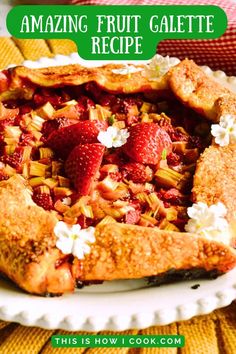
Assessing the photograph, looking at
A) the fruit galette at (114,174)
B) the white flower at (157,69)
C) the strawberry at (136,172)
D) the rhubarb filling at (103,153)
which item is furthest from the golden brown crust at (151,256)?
the white flower at (157,69)

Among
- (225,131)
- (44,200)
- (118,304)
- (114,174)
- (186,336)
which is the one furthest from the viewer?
(225,131)

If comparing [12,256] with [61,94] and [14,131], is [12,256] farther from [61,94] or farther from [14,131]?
[61,94]

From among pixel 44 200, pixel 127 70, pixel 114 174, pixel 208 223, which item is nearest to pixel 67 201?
pixel 44 200

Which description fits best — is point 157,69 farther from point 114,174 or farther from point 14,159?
point 14,159

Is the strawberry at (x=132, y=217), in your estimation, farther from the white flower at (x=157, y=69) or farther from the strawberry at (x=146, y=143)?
the white flower at (x=157, y=69)

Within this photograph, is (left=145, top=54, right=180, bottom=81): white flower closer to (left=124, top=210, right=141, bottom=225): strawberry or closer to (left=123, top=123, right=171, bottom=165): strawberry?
(left=123, top=123, right=171, bottom=165): strawberry

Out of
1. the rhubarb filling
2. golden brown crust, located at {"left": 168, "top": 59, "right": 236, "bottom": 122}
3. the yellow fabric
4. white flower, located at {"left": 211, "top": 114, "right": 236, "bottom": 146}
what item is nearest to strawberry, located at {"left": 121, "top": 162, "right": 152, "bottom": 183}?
the rhubarb filling
